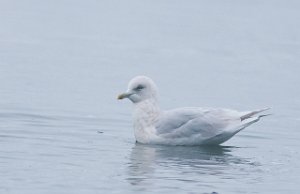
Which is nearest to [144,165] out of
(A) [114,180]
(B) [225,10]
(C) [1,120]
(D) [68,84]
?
(A) [114,180]

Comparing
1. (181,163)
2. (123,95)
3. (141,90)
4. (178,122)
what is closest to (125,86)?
(141,90)

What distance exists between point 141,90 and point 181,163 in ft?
7.47

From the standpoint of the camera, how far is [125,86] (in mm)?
21344

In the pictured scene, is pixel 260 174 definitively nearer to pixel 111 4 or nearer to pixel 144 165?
pixel 144 165

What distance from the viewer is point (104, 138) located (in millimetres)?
15938

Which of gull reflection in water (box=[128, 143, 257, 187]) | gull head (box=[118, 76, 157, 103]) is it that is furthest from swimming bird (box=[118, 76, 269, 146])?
gull reflection in water (box=[128, 143, 257, 187])

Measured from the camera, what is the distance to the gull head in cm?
1617

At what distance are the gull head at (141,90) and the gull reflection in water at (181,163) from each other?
0.78 m

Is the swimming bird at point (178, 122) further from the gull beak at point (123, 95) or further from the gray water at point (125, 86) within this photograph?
the gray water at point (125, 86)

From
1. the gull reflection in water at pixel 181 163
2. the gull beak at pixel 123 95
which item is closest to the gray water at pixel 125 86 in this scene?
the gull reflection in water at pixel 181 163

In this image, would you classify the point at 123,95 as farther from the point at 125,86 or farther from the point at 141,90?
the point at 125,86

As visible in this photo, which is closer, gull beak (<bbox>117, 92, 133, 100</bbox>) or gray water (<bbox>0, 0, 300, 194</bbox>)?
gray water (<bbox>0, 0, 300, 194</bbox>)

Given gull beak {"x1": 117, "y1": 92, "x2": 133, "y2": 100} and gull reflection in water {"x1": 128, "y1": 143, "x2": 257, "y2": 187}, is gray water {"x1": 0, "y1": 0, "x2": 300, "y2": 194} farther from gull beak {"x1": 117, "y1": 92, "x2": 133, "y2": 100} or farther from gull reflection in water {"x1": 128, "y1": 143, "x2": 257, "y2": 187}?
gull beak {"x1": 117, "y1": 92, "x2": 133, "y2": 100}

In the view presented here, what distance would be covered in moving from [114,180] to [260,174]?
6.44 feet
